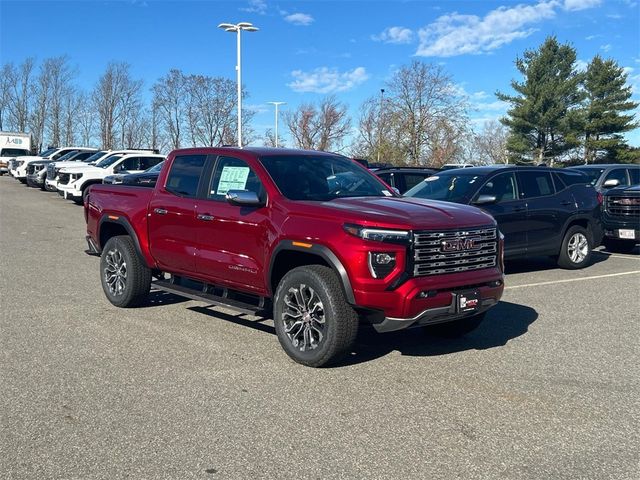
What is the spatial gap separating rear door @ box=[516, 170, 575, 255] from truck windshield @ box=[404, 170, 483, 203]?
1.00 metres

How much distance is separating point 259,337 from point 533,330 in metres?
2.84

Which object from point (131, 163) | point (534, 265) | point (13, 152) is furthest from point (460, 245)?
point (13, 152)

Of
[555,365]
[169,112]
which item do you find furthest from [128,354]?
[169,112]

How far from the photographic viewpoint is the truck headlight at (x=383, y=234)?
16.1 ft

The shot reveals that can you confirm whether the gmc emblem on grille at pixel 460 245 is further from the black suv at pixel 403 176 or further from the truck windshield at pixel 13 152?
the truck windshield at pixel 13 152

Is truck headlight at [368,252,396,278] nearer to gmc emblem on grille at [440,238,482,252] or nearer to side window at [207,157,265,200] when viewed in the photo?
gmc emblem on grille at [440,238,482,252]

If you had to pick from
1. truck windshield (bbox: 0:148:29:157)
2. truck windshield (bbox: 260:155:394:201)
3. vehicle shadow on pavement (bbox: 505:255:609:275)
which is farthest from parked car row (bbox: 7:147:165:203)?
truck windshield (bbox: 0:148:29:157)

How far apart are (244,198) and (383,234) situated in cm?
138

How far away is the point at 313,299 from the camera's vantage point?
527cm

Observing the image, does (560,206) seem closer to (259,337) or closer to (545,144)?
(259,337)

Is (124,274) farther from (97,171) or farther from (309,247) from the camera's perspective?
(97,171)

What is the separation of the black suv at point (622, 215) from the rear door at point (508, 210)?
11.3 ft

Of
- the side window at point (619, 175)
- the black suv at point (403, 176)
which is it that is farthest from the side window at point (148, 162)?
the side window at point (619, 175)

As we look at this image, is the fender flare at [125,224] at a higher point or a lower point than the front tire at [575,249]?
higher
